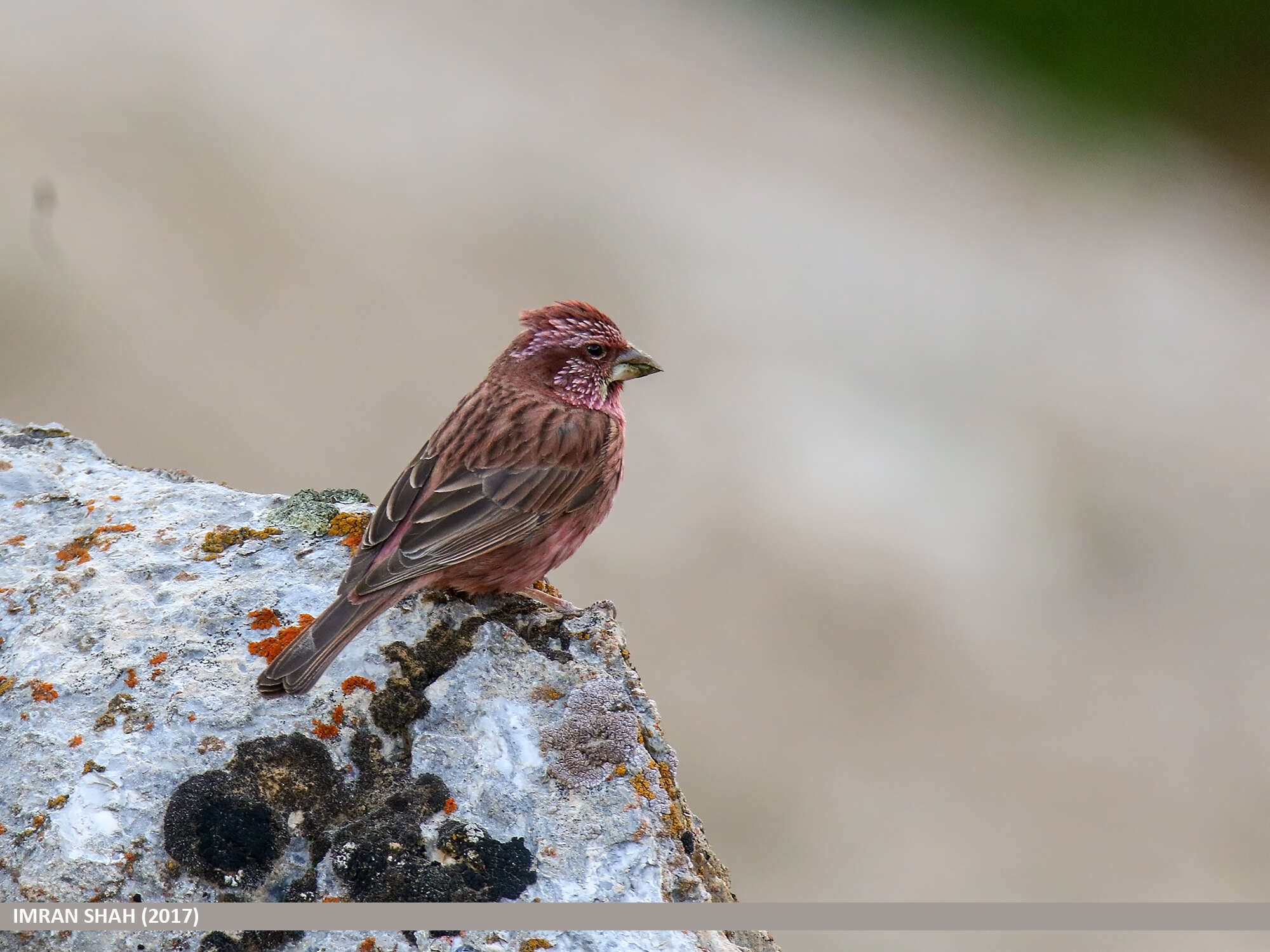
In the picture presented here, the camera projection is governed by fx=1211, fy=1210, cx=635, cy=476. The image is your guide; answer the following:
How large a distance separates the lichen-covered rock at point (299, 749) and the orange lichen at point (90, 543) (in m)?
0.01

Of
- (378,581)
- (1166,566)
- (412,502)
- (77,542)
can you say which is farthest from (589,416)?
(1166,566)

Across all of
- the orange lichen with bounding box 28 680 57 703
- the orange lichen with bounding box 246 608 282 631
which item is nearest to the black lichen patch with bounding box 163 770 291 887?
the orange lichen with bounding box 28 680 57 703

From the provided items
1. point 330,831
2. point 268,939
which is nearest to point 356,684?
point 330,831

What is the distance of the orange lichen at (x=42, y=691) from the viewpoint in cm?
379

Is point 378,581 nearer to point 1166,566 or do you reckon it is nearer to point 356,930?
point 356,930

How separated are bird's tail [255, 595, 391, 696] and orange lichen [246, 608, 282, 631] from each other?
23 centimetres

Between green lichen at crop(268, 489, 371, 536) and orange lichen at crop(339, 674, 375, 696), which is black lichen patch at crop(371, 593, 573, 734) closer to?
orange lichen at crop(339, 674, 375, 696)

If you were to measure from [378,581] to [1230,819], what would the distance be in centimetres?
981

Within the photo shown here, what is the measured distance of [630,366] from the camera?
5.86 metres

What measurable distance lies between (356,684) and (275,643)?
36cm

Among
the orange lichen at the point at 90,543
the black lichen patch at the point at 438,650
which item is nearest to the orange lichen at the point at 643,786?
the black lichen patch at the point at 438,650

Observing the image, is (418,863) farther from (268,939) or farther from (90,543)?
(90,543)

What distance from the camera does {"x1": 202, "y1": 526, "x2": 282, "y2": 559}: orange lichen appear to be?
4.53 metres

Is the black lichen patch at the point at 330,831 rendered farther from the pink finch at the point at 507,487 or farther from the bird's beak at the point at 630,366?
the bird's beak at the point at 630,366
